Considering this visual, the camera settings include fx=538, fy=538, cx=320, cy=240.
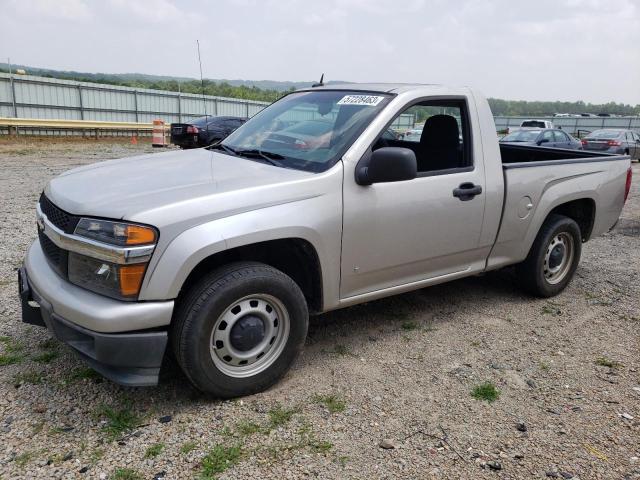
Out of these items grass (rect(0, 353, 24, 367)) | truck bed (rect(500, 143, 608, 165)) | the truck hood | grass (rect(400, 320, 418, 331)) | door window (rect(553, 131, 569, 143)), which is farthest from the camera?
door window (rect(553, 131, 569, 143))

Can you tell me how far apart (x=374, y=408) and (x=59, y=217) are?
2149 mm

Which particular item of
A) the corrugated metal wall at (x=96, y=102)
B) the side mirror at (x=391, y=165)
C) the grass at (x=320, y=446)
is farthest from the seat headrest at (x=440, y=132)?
the corrugated metal wall at (x=96, y=102)

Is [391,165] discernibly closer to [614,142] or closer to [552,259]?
[552,259]

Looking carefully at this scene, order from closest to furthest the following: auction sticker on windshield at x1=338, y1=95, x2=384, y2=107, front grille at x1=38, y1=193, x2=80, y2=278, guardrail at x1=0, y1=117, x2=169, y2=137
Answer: front grille at x1=38, y1=193, x2=80, y2=278
auction sticker on windshield at x1=338, y1=95, x2=384, y2=107
guardrail at x1=0, y1=117, x2=169, y2=137

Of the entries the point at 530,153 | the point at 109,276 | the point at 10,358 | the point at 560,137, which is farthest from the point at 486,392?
the point at 560,137

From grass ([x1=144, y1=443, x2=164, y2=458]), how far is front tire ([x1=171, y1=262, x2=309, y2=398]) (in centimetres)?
38

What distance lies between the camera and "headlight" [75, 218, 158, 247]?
2.73 meters

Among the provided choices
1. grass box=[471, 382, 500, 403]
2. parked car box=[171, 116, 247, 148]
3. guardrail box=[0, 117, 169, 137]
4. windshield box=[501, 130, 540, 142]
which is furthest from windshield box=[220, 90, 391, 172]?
guardrail box=[0, 117, 169, 137]

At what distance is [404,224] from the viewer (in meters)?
3.70

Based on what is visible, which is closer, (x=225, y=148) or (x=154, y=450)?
(x=154, y=450)

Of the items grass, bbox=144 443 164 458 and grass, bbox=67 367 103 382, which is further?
grass, bbox=67 367 103 382

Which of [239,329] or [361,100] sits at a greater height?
[361,100]

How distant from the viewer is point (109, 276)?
109 inches

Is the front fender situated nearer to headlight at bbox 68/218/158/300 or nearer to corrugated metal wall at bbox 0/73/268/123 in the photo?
headlight at bbox 68/218/158/300
